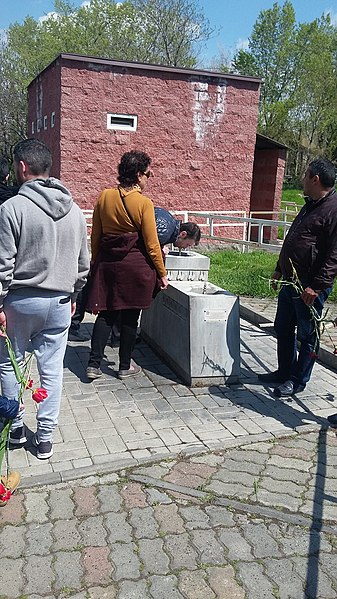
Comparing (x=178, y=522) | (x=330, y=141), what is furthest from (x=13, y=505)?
(x=330, y=141)

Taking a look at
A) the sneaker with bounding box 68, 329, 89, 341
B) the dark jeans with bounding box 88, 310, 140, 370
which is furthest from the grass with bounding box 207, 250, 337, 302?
the dark jeans with bounding box 88, 310, 140, 370

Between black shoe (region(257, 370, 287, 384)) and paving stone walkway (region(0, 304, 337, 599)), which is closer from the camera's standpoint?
paving stone walkway (region(0, 304, 337, 599))

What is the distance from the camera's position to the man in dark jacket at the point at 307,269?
423 cm

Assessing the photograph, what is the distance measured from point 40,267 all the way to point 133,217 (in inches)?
60.0

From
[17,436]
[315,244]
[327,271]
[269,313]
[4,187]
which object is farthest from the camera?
[269,313]

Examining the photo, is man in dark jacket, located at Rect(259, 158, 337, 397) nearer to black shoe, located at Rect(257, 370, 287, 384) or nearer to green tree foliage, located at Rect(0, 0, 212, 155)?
black shoe, located at Rect(257, 370, 287, 384)

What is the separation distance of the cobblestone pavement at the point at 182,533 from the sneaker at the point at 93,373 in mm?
1492

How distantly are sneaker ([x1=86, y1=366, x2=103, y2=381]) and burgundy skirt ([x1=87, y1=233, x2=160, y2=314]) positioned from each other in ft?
1.78

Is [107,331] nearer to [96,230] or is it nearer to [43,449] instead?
[96,230]

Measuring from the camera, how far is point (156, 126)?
14.5 m

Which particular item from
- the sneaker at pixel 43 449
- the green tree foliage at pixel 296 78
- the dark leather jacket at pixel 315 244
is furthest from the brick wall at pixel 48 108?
the green tree foliage at pixel 296 78

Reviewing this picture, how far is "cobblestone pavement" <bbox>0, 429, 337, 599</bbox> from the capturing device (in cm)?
257

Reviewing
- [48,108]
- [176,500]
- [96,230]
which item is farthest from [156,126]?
[176,500]

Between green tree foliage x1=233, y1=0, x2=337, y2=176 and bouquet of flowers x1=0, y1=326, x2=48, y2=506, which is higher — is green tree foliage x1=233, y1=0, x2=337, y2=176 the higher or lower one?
the higher one
